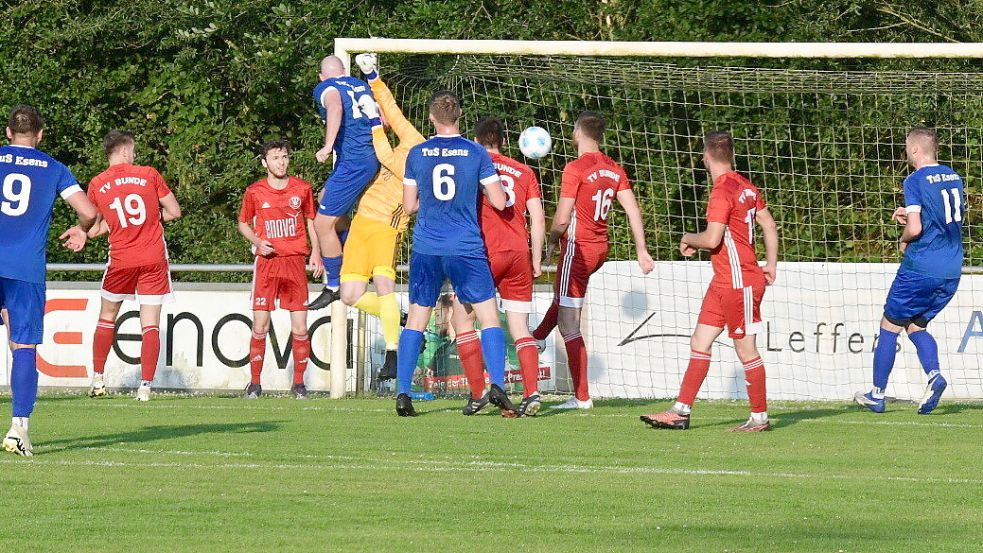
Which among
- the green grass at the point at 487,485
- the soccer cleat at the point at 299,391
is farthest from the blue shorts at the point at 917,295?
the soccer cleat at the point at 299,391

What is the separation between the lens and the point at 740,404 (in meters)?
13.0

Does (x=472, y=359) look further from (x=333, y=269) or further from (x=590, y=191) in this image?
(x=333, y=269)

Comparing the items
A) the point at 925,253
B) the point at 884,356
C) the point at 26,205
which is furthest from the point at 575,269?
the point at 26,205

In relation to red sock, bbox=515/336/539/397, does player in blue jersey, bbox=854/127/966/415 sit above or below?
above

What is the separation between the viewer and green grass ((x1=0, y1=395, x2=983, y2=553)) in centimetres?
567

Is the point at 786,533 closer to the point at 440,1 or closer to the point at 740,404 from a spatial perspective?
the point at 740,404

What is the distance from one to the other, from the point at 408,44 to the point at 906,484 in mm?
7072

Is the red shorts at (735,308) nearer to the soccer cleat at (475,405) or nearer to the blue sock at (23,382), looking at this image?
the soccer cleat at (475,405)

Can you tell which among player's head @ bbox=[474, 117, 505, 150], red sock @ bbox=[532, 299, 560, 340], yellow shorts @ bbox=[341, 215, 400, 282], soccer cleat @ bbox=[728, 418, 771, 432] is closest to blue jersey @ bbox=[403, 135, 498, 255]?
player's head @ bbox=[474, 117, 505, 150]

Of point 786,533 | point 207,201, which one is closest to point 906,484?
point 786,533

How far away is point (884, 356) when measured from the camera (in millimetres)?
Result: 11453

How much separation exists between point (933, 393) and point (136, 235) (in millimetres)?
6229

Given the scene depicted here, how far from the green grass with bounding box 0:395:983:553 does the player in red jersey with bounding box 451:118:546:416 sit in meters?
0.30

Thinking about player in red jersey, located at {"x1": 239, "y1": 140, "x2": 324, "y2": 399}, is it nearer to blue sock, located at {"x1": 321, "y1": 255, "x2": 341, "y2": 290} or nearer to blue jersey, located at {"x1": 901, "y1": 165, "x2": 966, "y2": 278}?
blue sock, located at {"x1": 321, "y1": 255, "x2": 341, "y2": 290}
